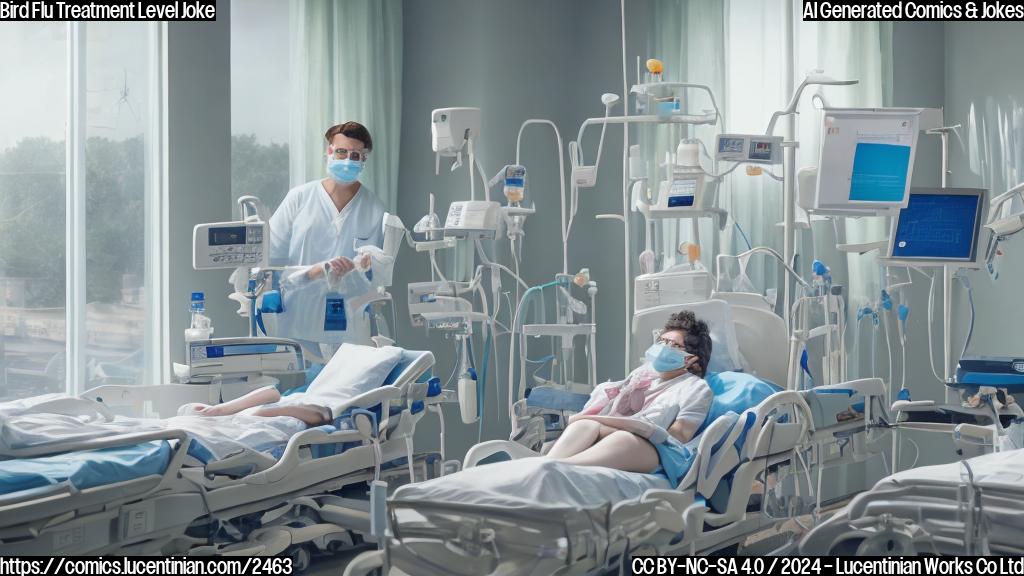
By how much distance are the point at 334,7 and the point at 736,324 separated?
274 cm

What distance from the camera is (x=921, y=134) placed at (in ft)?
15.8

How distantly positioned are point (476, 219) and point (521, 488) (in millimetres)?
2006

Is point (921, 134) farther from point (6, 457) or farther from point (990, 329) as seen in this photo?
point (6, 457)

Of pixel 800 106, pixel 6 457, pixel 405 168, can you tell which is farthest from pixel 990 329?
pixel 6 457

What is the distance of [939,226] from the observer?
12.4 ft

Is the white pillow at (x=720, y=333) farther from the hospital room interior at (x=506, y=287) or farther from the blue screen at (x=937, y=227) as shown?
the blue screen at (x=937, y=227)

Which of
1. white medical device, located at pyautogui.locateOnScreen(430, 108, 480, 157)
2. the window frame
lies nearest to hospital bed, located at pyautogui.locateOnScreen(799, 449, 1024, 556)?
white medical device, located at pyautogui.locateOnScreen(430, 108, 480, 157)

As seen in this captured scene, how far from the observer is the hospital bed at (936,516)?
2605 mm

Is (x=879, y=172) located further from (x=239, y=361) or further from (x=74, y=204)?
(x=74, y=204)

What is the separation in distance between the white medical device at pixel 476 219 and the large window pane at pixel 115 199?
1480 millimetres

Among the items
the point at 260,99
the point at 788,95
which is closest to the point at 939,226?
the point at 788,95

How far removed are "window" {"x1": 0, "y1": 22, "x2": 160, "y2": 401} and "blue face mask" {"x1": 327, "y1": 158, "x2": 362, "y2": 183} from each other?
827 millimetres

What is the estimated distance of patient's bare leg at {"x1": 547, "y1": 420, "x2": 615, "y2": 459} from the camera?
3.25 meters

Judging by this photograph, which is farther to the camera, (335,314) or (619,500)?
(335,314)
